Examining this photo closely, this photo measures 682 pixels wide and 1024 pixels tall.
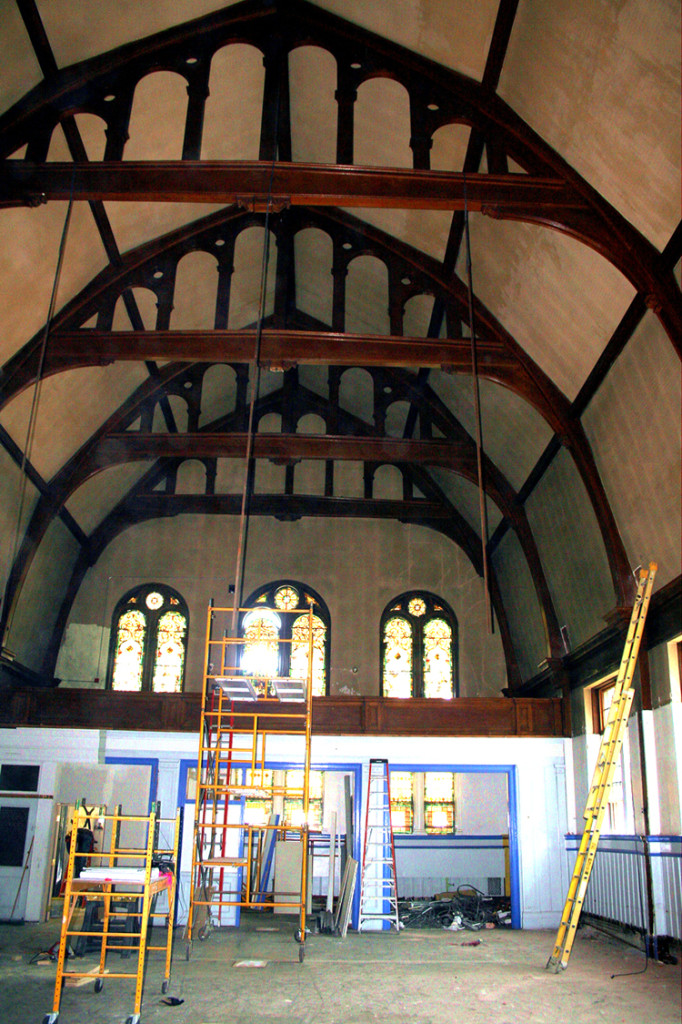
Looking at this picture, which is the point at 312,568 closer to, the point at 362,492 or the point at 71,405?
the point at 362,492

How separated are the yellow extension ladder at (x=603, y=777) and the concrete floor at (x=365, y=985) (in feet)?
1.11

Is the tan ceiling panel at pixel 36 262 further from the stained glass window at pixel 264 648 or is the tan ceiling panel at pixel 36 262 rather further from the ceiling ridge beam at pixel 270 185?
the stained glass window at pixel 264 648

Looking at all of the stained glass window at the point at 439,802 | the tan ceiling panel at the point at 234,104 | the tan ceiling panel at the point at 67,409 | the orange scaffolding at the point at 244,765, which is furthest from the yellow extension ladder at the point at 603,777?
the tan ceiling panel at the point at 67,409

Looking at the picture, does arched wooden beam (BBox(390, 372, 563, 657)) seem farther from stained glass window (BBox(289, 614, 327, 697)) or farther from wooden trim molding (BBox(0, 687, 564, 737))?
stained glass window (BBox(289, 614, 327, 697))

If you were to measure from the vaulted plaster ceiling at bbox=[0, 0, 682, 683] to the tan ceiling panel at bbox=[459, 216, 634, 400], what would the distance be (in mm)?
34

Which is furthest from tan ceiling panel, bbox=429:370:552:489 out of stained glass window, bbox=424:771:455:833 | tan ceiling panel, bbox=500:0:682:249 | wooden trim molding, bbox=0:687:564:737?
Answer: stained glass window, bbox=424:771:455:833

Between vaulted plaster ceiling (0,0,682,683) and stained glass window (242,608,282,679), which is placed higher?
vaulted plaster ceiling (0,0,682,683)

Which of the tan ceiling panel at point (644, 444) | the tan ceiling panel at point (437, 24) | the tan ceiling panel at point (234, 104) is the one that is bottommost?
the tan ceiling panel at point (644, 444)

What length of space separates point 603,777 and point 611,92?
6.39m

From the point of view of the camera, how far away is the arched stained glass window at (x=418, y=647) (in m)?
15.8

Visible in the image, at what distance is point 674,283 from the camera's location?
308 inches

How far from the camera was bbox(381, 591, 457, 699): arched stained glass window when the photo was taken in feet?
51.9

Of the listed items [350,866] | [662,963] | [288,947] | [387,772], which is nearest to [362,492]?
[387,772]

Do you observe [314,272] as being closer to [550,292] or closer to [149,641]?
[550,292]
